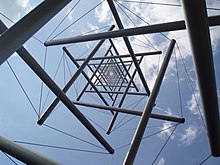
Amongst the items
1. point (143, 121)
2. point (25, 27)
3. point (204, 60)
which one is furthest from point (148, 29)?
point (25, 27)

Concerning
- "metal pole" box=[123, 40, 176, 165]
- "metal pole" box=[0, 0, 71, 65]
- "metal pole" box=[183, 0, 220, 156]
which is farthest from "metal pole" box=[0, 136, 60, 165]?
"metal pole" box=[183, 0, 220, 156]

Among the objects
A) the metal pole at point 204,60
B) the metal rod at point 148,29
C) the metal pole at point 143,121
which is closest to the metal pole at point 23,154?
the metal pole at point 143,121

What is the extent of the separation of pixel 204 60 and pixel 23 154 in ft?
10.8

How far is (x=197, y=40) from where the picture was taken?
3709 mm

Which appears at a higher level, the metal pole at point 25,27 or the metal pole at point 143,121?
the metal pole at point 25,27

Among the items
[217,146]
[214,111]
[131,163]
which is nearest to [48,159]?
[131,163]

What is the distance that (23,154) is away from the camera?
3.99m

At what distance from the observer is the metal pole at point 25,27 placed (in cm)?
297

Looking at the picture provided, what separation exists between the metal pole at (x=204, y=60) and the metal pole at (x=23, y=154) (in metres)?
2.79

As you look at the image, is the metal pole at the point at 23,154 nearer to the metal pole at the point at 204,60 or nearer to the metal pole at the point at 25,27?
the metal pole at the point at 25,27

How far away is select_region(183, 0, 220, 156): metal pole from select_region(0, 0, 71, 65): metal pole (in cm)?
184

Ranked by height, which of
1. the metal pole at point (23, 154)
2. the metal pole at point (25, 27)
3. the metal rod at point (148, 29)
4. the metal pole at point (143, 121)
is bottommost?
the metal pole at point (143, 121)

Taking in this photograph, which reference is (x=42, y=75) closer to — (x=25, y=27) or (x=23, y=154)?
(x=23, y=154)

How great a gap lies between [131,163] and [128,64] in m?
13.2
